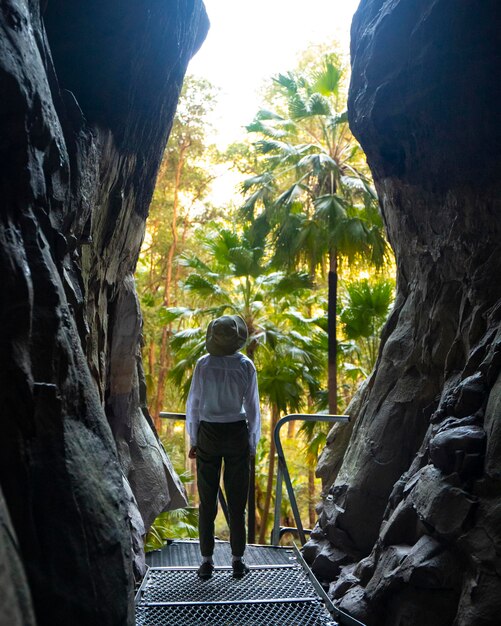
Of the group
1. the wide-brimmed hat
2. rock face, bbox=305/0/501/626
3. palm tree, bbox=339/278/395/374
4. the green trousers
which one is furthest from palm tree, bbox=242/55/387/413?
the green trousers

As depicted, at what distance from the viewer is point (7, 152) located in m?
2.96

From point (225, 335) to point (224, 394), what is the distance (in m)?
0.46

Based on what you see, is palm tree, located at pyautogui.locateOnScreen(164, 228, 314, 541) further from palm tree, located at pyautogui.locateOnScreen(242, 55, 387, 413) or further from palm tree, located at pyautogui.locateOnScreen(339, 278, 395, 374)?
palm tree, located at pyautogui.locateOnScreen(339, 278, 395, 374)

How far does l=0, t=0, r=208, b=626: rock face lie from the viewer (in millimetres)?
2588

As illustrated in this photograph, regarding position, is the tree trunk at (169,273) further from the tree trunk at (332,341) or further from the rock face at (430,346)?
the rock face at (430,346)

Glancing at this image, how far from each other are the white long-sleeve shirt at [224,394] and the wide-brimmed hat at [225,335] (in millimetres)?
78

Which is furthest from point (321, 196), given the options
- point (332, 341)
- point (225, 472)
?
point (225, 472)

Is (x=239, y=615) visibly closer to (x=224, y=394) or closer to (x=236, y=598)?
(x=236, y=598)

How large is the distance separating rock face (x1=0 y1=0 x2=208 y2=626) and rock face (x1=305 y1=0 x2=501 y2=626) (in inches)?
74.2

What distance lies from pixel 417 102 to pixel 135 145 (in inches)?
96.5

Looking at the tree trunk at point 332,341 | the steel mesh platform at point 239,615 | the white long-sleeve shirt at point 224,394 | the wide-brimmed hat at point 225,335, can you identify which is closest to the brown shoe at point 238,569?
the steel mesh platform at point 239,615

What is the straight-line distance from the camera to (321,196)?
11938 mm

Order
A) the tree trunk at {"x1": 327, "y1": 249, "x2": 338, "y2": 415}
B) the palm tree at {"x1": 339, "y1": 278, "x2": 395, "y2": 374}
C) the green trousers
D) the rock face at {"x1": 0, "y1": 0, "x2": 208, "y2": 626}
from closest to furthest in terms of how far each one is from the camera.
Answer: the rock face at {"x1": 0, "y1": 0, "x2": 208, "y2": 626} < the green trousers < the palm tree at {"x1": 339, "y1": 278, "x2": 395, "y2": 374} < the tree trunk at {"x1": 327, "y1": 249, "x2": 338, "y2": 415}

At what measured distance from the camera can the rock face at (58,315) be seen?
2.59 metres
